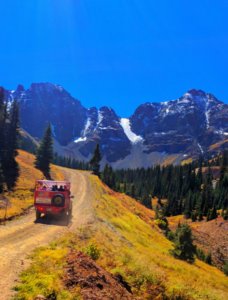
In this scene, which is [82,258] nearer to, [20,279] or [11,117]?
[20,279]

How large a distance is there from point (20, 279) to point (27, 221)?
9005 mm

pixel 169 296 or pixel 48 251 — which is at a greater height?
pixel 48 251

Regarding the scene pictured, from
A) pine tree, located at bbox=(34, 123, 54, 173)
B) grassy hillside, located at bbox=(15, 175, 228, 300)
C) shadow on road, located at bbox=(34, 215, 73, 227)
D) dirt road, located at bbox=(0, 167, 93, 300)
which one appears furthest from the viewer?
pine tree, located at bbox=(34, 123, 54, 173)

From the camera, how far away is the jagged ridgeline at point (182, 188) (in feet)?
254

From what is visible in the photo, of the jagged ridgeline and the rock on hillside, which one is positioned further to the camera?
the jagged ridgeline

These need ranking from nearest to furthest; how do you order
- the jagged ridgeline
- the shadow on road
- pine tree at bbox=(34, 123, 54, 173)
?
the shadow on road < pine tree at bbox=(34, 123, 54, 173) < the jagged ridgeline

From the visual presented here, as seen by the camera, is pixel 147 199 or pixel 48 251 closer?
pixel 48 251

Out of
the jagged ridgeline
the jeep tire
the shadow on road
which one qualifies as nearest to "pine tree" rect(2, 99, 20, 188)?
the shadow on road

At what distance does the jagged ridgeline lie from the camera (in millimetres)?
77519

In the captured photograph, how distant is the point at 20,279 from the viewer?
241 inches

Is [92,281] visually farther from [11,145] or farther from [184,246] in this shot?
[11,145]

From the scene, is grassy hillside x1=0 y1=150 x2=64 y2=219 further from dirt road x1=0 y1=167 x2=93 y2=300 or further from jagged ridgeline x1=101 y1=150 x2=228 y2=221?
jagged ridgeline x1=101 y1=150 x2=228 y2=221

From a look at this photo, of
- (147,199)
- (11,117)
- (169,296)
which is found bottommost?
(147,199)

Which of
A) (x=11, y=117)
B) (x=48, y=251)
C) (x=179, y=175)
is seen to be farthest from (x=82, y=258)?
(x=179, y=175)
